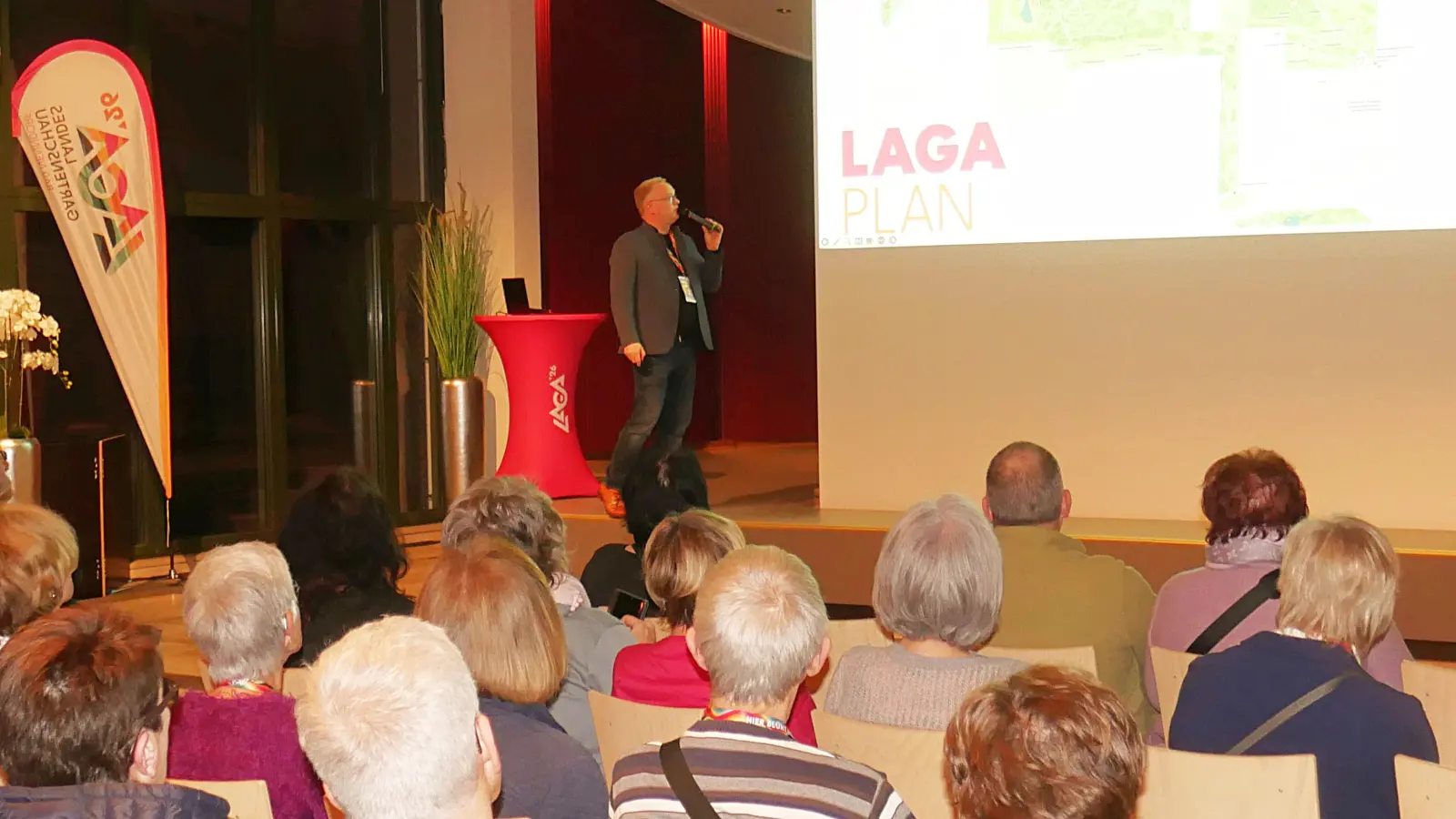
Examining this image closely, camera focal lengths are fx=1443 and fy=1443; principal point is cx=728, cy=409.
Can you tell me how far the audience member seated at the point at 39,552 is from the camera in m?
2.68

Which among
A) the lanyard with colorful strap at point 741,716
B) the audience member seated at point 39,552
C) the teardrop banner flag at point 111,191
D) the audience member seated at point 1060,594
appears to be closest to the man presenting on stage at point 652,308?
the teardrop banner flag at point 111,191

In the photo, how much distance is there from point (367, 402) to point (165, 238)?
1523mm

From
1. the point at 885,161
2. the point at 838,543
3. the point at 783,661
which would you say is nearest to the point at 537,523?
the point at 783,661

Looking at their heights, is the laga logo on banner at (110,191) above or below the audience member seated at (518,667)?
above

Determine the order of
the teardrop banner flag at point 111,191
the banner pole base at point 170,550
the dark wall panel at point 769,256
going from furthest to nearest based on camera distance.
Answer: the dark wall panel at point 769,256, the banner pole base at point 170,550, the teardrop banner flag at point 111,191

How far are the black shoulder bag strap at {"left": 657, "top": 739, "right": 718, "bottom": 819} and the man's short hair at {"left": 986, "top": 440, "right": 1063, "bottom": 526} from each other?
5.30 feet

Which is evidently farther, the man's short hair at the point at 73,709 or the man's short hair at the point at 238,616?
the man's short hair at the point at 238,616

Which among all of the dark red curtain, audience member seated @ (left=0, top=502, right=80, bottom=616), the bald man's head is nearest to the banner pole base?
the dark red curtain

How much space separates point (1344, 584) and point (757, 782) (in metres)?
1.17

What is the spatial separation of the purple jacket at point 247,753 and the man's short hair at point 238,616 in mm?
134

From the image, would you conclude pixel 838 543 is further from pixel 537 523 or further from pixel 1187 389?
pixel 537 523

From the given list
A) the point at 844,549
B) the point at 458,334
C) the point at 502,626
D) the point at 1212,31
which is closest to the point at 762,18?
the point at 458,334

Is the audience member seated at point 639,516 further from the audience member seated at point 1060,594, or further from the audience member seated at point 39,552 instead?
the audience member seated at point 39,552

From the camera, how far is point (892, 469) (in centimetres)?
607
